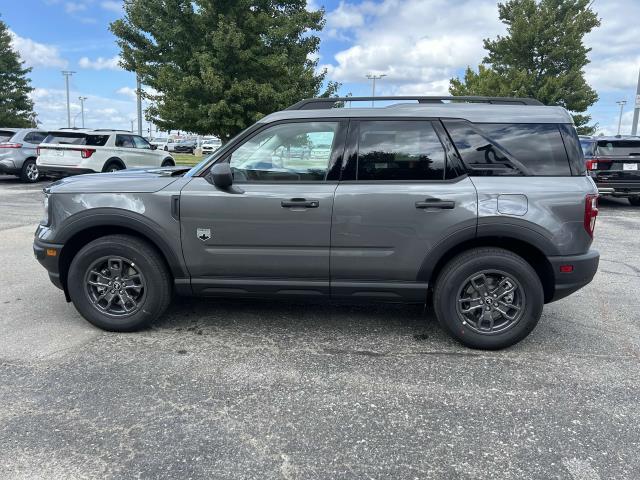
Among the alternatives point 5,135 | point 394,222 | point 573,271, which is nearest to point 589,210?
point 573,271

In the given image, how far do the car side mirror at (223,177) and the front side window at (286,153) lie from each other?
0.12 meters

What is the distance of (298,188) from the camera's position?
3746 millimetres

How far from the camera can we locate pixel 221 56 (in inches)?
567

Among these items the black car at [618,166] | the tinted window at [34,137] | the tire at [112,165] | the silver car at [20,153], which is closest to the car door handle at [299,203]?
the black car at [618,166]

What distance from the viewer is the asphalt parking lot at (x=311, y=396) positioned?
2498mm

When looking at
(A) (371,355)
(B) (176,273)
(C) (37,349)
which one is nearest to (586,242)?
(A) (371,355)

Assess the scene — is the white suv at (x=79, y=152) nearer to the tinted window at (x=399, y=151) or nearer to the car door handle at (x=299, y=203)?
the car door handle at (x=299, y=203)

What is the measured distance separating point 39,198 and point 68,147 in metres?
1.72

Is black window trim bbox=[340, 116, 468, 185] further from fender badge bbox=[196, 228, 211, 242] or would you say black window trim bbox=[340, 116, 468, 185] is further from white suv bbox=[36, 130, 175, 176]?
white suv bbox=[36, 130, 175, 176]

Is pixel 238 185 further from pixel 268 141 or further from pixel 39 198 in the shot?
pixel 39 198

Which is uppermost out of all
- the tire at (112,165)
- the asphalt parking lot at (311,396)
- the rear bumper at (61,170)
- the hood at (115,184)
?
the tire at (112,165)

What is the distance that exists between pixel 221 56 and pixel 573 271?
12.9m

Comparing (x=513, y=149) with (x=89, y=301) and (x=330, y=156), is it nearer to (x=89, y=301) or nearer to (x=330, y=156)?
(x=330, y=156)

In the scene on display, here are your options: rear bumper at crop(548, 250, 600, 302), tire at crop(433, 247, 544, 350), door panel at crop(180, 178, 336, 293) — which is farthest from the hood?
rear bumper at crop(548, 250, 600, 302)
